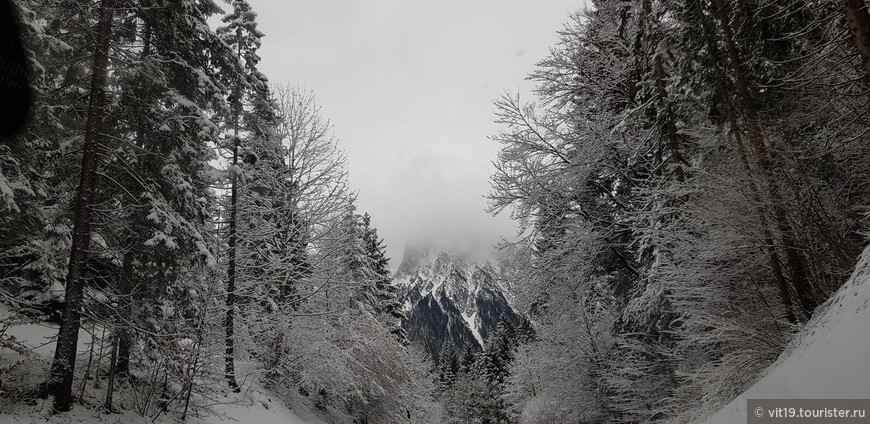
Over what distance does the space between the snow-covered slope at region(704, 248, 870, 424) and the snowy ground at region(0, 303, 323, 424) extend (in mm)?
9901

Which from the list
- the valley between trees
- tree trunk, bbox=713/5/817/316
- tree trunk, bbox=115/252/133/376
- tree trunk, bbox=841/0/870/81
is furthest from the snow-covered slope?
tree trunk, bbox=115/252/133/376

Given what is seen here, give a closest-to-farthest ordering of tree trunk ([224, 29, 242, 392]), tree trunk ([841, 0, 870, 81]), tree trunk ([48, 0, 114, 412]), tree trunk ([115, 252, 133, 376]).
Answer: tree trunk ([841, 0, 870, 81]) → tree trunk ([48, 0, 114, 412]) → tree trunk ([115, 252, 133, 376]) → tree trunk ([224, 29, 242, 392])

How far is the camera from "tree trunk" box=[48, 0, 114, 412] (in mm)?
7391

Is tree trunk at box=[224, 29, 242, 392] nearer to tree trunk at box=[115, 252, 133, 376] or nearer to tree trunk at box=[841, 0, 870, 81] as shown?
tree trunk at box=[115, 252, 133, 376]

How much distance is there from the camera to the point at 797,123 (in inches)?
288

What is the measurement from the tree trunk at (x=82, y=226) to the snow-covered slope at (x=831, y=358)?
33.2 feet

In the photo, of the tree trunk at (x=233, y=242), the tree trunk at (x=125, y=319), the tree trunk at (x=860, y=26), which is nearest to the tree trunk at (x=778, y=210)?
the tree trunk at (x=860, y=26)

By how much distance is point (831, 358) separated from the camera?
161 inches

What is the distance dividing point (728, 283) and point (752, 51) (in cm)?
432

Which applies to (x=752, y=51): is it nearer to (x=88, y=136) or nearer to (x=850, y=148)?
(x=850, y=148)

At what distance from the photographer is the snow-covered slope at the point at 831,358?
3.72 m

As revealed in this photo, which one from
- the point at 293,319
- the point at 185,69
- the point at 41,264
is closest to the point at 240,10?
the point at 185,69

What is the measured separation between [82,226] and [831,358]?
1099cm

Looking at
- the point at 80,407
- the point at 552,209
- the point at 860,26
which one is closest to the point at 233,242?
the point at 80,407
